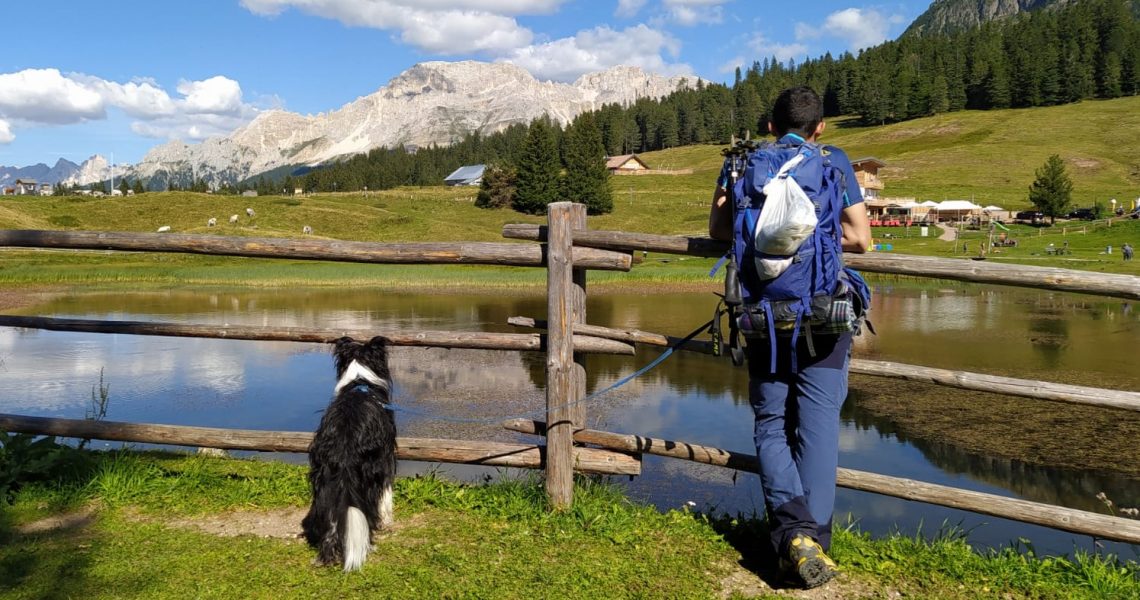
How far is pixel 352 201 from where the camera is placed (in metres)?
68.9

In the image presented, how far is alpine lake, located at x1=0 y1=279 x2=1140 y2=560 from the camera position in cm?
729

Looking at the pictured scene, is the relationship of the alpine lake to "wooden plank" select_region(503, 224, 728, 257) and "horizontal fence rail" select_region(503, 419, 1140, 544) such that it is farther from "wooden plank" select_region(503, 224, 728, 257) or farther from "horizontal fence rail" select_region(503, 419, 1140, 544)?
"wooden plank" select_region(503, 224, 728, 257)

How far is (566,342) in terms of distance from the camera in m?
5.04

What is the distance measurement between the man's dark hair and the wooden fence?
87 centimetres

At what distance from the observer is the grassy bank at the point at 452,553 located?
13.2 feet

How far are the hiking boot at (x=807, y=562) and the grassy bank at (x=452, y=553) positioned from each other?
18cm

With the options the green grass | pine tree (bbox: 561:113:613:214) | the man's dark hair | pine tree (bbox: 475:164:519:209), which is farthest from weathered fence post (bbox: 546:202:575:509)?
pine tree (bbox: 475:164:519:209)

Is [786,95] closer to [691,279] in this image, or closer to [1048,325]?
[1048,325]

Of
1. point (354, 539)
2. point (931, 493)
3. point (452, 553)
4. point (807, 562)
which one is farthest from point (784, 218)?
point (354, 539)

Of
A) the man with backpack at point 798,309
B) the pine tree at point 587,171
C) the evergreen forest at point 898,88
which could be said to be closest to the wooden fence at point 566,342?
the man with backpack at point 798,309

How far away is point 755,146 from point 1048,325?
61.2 ft

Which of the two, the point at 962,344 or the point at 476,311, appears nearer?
the point at 962,344

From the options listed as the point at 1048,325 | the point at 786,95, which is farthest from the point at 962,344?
the point at 786,95

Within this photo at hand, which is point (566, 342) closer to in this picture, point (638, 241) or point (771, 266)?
point (638, 241)
